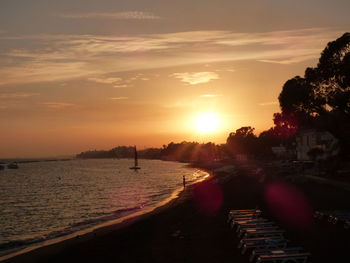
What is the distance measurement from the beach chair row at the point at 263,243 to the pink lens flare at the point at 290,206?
2519mm

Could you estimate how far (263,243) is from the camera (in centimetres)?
1631

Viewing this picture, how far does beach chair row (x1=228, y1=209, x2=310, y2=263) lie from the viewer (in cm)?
1394

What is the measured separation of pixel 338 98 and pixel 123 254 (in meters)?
31.1

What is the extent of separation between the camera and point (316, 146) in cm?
7275

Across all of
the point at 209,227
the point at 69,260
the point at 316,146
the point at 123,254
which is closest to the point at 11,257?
the point at 69,260

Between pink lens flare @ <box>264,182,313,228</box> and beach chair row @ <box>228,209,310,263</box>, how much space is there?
2.52 metres

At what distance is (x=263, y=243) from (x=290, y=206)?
13610 millimetres

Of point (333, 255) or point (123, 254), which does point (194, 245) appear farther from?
point (333, 255)

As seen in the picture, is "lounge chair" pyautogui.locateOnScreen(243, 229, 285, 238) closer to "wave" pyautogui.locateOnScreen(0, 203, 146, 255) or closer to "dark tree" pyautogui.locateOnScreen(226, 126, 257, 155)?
"wave" pyautogui.locateOnScreen(0, 203, 146, 255)

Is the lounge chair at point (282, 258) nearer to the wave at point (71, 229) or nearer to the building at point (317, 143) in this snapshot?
the wave at point (71, 229)

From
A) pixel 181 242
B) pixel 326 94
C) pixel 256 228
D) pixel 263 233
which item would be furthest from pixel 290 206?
pixel 326 94

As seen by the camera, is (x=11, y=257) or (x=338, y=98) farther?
(x=338, y=98)

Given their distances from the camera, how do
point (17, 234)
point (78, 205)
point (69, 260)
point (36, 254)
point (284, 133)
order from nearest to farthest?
1. point (69, 260)
2. point (36, 254)
3. point (17, 234)
4. point (78, 205)
5. point (284, 133)

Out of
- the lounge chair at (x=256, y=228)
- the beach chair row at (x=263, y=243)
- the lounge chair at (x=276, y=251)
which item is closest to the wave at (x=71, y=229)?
the beach chair row at (x=263, y=243)
